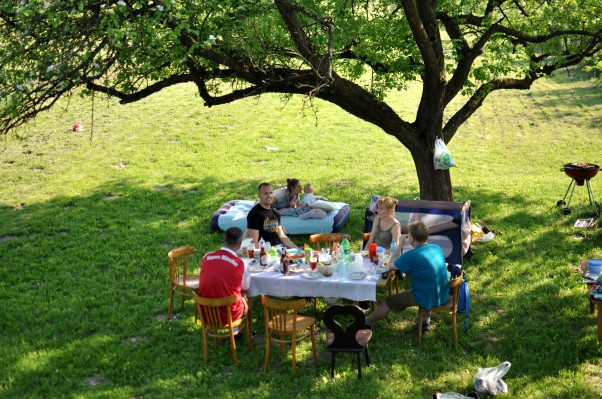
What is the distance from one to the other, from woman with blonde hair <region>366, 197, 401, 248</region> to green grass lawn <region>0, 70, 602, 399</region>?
1032 mm

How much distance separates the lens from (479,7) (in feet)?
39.6

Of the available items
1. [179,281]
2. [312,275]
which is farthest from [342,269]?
[179,281]

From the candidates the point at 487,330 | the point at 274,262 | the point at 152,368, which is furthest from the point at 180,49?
the point at 487,330

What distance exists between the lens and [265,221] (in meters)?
9.16

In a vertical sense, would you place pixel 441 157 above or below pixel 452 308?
above

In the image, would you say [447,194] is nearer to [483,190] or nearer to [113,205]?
[483,190]

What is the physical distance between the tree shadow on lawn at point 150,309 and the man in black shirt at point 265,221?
1301 millimetres

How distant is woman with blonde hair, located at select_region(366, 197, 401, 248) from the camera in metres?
8.95

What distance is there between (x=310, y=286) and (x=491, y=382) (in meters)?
Result: 2.28

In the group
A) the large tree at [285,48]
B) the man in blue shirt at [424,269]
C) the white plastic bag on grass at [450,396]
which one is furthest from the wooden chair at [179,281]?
the white plastic bag on grass at [450,396]

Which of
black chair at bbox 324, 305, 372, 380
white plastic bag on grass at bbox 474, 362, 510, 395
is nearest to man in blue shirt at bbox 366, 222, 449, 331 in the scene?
black chair at bbox 324, 305, 372, 380

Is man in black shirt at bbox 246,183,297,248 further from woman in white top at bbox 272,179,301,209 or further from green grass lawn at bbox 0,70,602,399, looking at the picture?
woman in white top at bbox 272,179,301,209

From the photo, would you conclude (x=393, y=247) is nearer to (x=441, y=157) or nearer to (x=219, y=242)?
(x=441, y=157)

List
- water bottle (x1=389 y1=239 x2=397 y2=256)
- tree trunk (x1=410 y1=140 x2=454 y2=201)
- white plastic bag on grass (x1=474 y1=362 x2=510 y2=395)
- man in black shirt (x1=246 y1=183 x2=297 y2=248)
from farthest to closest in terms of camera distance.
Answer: tree trunk (x1=410 y1=140 x2=454 y2=201), man in black shirt (x1=246 y1=183 x2=297 y2=248), water bottle (x1=389 y1=239 x2=397 y2=256), white plastic bag on grass (x1=474 y1=362 x2=510 y2=395)
